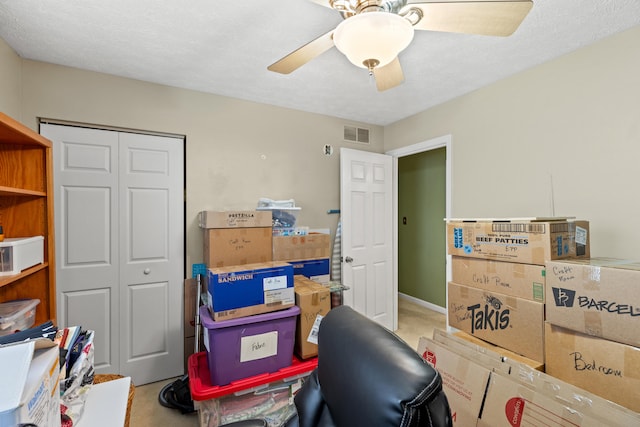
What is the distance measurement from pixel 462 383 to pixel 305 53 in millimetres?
1849

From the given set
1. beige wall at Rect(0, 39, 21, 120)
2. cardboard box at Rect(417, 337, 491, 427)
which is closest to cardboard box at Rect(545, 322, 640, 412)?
cardboard box at Rect(417, 337, 491, 427)

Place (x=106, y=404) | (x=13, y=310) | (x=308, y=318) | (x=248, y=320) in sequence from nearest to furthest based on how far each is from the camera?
(x=106, y=404)
(x=13, y=310)
(x=248, y=320)
(x=308, y=318)

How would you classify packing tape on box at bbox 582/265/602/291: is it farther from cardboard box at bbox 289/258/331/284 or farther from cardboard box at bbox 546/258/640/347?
cardboard box at bbox 289/258/331/284

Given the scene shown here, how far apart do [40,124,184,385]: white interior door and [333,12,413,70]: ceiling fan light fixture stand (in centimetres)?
195

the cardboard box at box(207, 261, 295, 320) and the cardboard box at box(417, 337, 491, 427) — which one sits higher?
the cardboard box at box(207, 261, 295, 320)

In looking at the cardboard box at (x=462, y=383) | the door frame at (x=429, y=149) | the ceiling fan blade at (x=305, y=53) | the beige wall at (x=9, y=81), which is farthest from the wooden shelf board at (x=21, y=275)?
the door frame at (x=429, y=149)

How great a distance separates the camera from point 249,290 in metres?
1.85

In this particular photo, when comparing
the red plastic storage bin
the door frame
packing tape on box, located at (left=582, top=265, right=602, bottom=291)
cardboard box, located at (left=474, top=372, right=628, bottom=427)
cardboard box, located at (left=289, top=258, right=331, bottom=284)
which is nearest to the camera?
cardboard box, located at (left=474, top=372, right=628, bottom=427)

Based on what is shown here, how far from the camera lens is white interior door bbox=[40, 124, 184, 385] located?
222 centimetres

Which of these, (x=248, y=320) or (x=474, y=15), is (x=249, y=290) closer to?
(x=248, y=320)

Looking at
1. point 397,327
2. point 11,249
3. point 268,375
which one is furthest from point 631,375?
point 11,249

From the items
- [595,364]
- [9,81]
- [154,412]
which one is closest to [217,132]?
[9,81]

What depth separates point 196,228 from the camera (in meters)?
2.61

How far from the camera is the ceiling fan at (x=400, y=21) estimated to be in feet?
3.40
